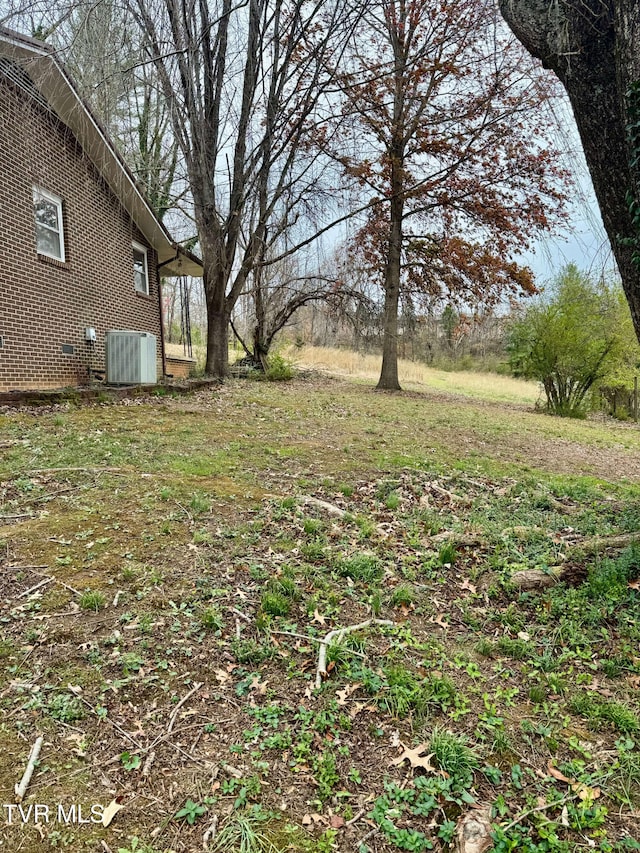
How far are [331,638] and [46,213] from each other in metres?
9.22

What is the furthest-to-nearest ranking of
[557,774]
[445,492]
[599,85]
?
[445,492]
[599,85]
[557,774]

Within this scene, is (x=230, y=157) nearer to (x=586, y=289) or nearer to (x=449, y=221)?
(x=449, y=221)

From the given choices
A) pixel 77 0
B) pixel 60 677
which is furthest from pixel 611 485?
pixel 77 0

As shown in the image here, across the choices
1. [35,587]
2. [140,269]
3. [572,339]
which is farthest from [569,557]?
[140,269]

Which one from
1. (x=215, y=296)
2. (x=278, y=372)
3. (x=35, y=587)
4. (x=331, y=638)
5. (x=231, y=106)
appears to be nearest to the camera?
(x=331, y=638)

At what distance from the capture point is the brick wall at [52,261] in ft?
24.2

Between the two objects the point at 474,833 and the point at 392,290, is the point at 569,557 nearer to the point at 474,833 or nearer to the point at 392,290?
the point at 474,833

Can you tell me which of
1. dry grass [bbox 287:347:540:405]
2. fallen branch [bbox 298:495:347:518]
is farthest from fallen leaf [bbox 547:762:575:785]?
dry grass [bbox 287:347:540:405]

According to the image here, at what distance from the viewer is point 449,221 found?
46.9 feet

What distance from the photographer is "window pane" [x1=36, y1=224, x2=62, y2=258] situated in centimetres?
822

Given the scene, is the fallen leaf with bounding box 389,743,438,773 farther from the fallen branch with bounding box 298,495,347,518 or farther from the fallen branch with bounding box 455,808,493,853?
the fallen branch with bounding box 298,495,347,518

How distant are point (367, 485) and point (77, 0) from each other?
4.67 meters

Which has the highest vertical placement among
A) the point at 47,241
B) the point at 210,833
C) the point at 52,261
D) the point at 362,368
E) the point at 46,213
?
the point at 46,213

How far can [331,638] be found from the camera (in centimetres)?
231
